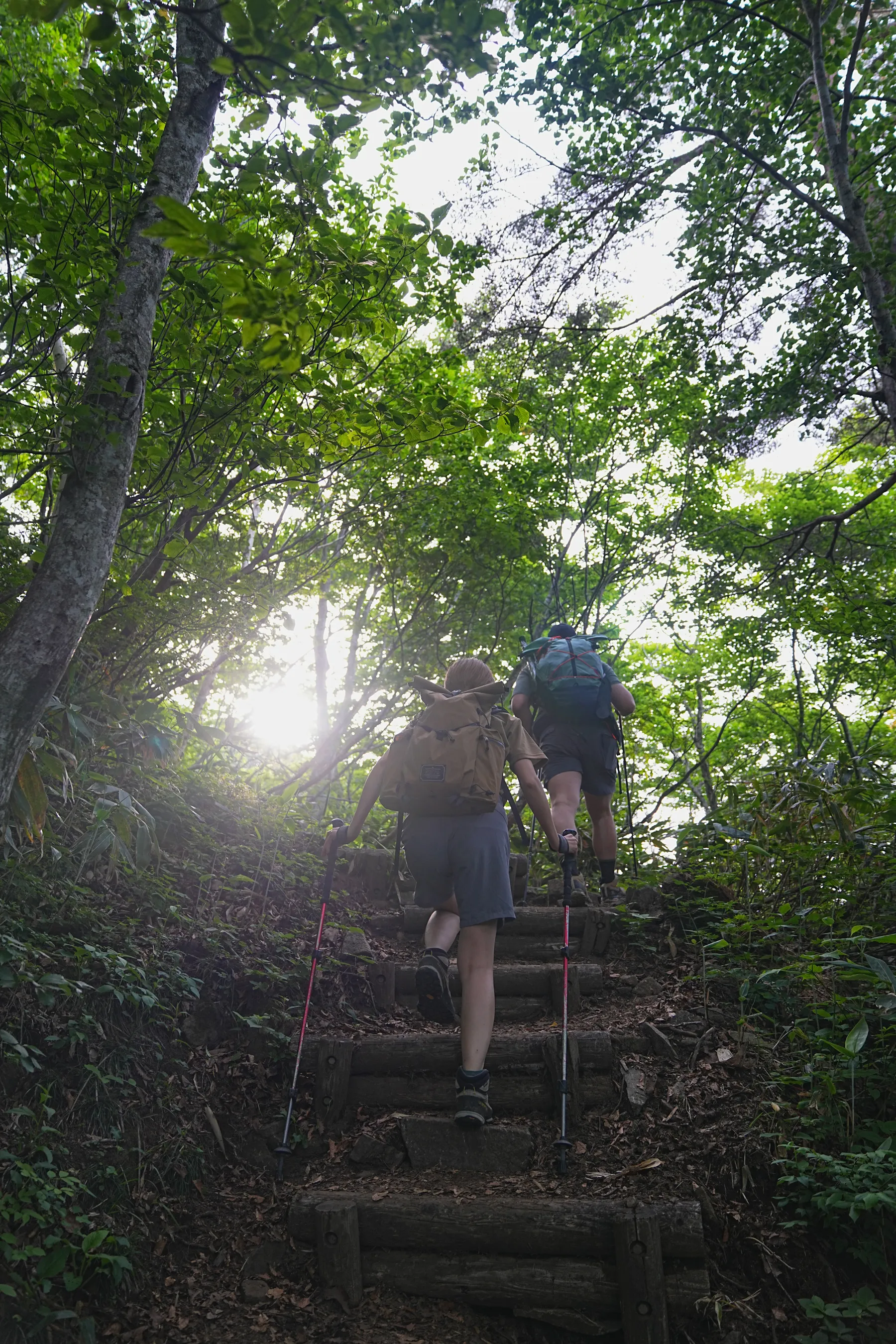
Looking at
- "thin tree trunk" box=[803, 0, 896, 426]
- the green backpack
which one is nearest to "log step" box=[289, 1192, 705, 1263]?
the green backpack

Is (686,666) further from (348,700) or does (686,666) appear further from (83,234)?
(83,234)

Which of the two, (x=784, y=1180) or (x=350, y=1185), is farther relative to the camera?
(x=350, y=1185)

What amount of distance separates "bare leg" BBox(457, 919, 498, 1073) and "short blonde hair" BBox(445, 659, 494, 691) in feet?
4.79

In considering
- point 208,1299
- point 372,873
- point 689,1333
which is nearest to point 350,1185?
point 208,1299

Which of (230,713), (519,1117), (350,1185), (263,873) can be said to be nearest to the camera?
(350,1185)

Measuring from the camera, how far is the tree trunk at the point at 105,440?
10.4 ft

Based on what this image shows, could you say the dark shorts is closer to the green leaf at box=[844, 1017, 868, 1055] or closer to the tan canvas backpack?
the tan canvas backpack

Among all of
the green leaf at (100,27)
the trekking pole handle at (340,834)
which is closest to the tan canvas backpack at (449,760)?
the trekking pole handle at (340,834)

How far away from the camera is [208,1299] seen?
10.2 ft

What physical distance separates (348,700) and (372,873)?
7948mm

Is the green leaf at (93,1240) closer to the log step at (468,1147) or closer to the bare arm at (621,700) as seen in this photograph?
the log step at (468,1147)

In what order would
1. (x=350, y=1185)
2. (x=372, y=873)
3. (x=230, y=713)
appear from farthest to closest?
(x=230, y=713)
(x=372, y=873)
(x=350, y=1185)

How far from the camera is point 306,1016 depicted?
13.6ft

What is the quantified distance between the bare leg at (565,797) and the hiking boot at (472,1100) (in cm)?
260
